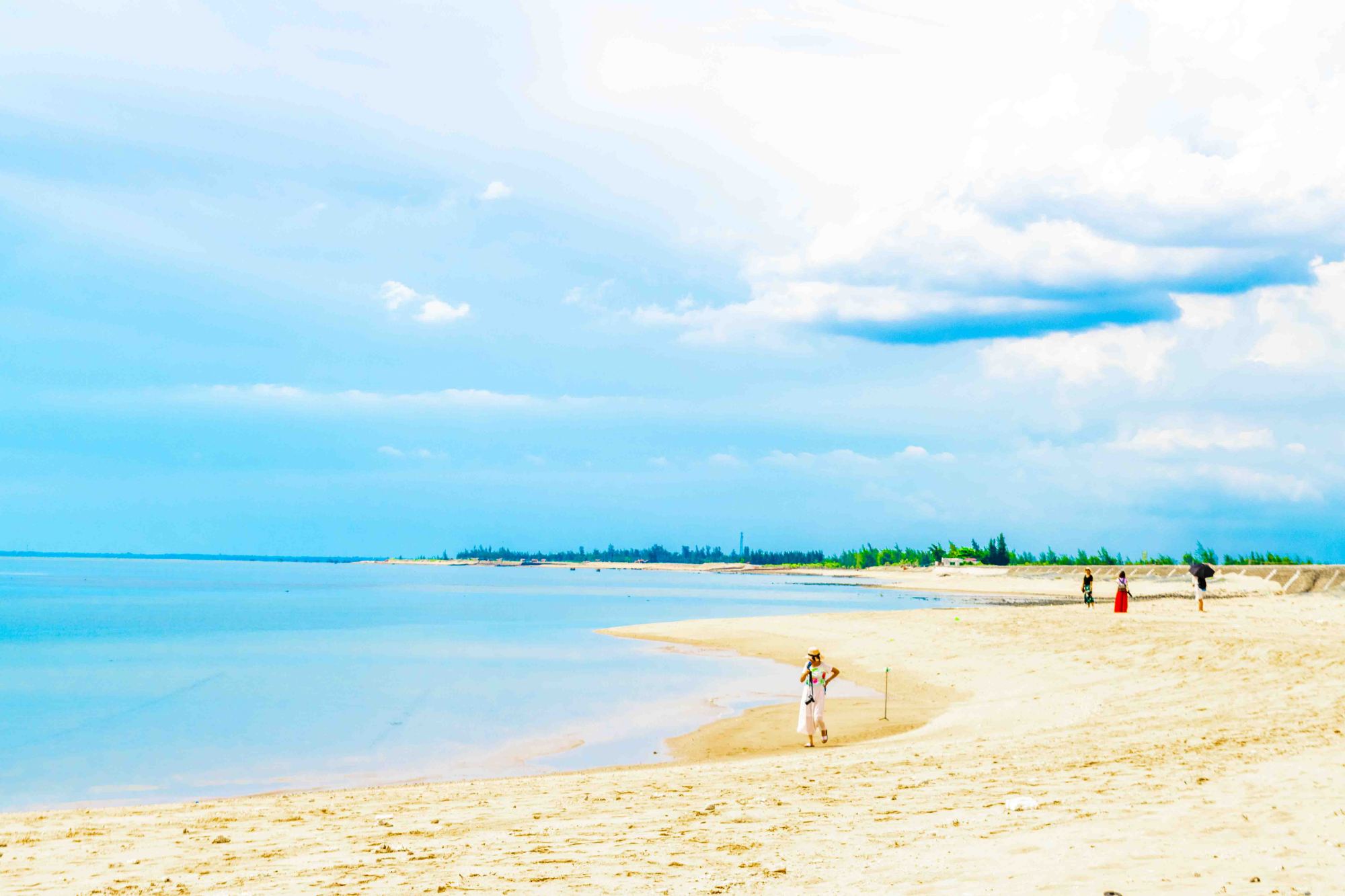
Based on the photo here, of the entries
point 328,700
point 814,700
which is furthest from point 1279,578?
point 328,700

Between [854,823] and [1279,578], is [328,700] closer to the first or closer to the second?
[854,823]

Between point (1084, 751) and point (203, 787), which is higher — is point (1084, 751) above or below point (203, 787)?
above

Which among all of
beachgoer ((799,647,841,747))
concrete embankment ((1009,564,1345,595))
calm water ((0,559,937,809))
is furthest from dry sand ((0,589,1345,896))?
concrete embankment ((1009,564,1345,595))

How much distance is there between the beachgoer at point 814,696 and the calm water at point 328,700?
3.40 m

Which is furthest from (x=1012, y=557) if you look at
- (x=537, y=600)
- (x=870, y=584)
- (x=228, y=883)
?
(x=228, y=883)

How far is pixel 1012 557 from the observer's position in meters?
173

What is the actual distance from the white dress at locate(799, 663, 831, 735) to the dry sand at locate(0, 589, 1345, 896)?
0.87 metres

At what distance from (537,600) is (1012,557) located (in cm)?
9900

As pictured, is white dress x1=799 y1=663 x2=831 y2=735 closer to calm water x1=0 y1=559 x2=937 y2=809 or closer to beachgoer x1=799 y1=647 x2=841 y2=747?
beachgoer x1=799 y1=647 x2=841 y2=747

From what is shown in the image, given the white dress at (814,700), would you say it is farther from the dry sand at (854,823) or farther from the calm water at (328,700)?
the calm water at (328,700)

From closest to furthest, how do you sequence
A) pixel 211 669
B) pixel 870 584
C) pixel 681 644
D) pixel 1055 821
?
pixel 1055 821 → pixel 211 669 → pixel 681 644 → pixel 870 584

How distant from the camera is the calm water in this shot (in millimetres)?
21266

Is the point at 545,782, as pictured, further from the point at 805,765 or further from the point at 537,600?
the point at 537,600

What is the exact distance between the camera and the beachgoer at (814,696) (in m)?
20.0
